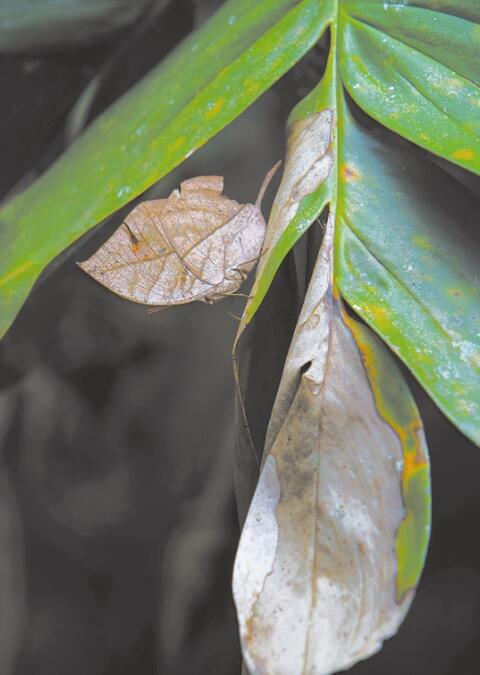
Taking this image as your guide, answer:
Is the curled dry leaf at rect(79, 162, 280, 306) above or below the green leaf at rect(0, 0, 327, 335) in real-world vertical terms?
below

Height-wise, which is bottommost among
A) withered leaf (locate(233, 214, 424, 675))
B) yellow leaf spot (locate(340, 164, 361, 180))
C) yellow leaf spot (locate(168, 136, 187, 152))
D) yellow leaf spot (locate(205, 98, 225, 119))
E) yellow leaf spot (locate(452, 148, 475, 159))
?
withered leaf (locate(233, 214, 424, 675))

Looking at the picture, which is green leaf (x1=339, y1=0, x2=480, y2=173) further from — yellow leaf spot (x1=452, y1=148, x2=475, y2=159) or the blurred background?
the blurred background

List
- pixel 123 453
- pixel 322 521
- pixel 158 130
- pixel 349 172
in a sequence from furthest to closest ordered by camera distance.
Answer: pixel 123 453, pixel 158 130, pixel 349 172, pixel 322 521

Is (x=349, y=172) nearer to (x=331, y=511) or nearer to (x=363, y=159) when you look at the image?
(x=363, y=159)

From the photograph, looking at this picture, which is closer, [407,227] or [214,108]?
[407,227]

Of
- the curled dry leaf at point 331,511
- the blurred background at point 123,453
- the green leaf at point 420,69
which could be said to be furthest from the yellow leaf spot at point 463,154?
the blurred background at point 123,453

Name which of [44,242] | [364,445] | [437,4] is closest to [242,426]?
[364,445]

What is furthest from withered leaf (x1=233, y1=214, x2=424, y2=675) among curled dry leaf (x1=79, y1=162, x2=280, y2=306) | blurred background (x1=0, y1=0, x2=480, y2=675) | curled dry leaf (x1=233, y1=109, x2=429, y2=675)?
blurred background (x1=0, y1=0, x2=480, y2=675)

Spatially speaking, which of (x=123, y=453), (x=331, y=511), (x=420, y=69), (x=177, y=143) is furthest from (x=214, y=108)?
(x=123, y=453)
